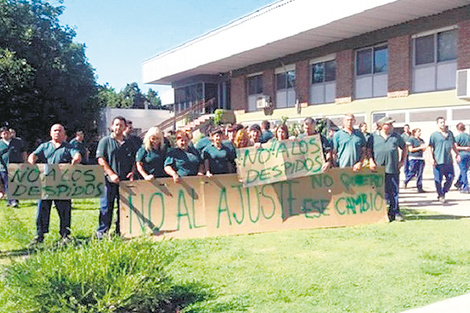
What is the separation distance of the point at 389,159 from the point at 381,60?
14.1 meters

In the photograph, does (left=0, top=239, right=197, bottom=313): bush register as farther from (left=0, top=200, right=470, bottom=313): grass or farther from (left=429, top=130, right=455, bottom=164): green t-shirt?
(left=429, top=130, right=455, bottom=164): green t-shirt

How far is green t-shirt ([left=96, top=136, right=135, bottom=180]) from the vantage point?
659 centimetres

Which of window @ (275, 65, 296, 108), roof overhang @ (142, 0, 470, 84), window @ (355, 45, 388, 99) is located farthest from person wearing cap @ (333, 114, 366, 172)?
A: window @ (275, 65, 296, 108)

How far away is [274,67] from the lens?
1097 inches

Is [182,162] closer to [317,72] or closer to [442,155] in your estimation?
[442,155]

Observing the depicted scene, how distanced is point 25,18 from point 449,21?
62.0 feet

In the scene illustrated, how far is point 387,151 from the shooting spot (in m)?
8.20

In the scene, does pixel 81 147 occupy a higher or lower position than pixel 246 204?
higher

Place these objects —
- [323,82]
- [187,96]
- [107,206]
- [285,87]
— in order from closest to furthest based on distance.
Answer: [107,206], [323,82], [285,87], [187,96]

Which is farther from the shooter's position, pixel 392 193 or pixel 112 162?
pixel 392 193

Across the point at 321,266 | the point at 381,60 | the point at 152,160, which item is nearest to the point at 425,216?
the point at 321,266

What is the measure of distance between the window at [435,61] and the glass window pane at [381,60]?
5.10 ft

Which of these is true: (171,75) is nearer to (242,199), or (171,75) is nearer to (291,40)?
(291,40)

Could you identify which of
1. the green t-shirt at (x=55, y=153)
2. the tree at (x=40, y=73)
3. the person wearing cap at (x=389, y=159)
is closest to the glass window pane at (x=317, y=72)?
the tree at (x=40, y=73)
